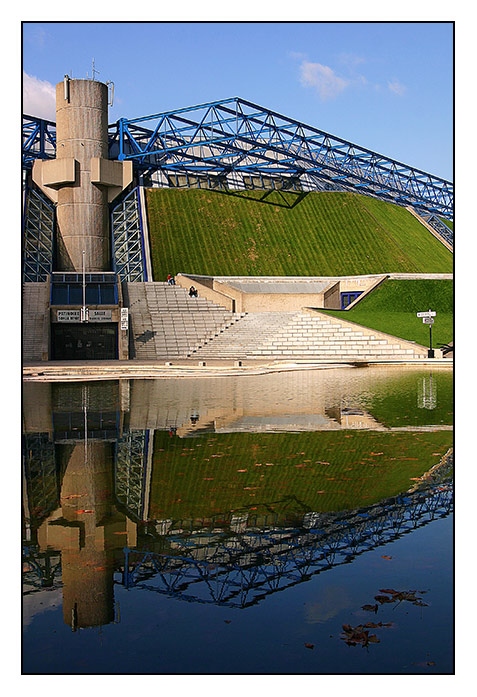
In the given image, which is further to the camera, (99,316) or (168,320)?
(168,320)

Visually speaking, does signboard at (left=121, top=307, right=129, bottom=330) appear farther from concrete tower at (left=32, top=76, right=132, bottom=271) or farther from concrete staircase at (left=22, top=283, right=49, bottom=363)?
concrete tower at (left=32, top=76, right=132, bottom=271)

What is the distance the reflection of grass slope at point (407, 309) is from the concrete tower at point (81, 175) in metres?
26.0

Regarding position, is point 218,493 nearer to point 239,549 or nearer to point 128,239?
point 239,549

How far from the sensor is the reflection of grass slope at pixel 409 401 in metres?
15.6

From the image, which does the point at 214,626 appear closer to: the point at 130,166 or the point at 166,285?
the point at 166,285

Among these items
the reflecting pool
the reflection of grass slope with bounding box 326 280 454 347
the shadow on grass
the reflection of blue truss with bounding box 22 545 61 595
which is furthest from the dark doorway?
the reflection of blue truss with bounding box 22 545 61 595

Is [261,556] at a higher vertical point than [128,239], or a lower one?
lower

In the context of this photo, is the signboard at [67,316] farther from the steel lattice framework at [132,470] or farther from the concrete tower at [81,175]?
the steel lattice framework at [132,470]

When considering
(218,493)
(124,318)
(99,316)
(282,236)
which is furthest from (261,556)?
(282,236)

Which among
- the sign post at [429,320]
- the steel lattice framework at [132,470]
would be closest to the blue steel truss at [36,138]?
the sign post at [429,320]

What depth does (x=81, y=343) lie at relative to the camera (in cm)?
4734

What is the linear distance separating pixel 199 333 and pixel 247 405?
2853 cm

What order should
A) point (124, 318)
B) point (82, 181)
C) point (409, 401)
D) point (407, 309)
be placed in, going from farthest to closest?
point (82, 181)
point (407, 309)
point (124, 318)
point (409, 401)

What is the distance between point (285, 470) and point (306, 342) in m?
33.6
